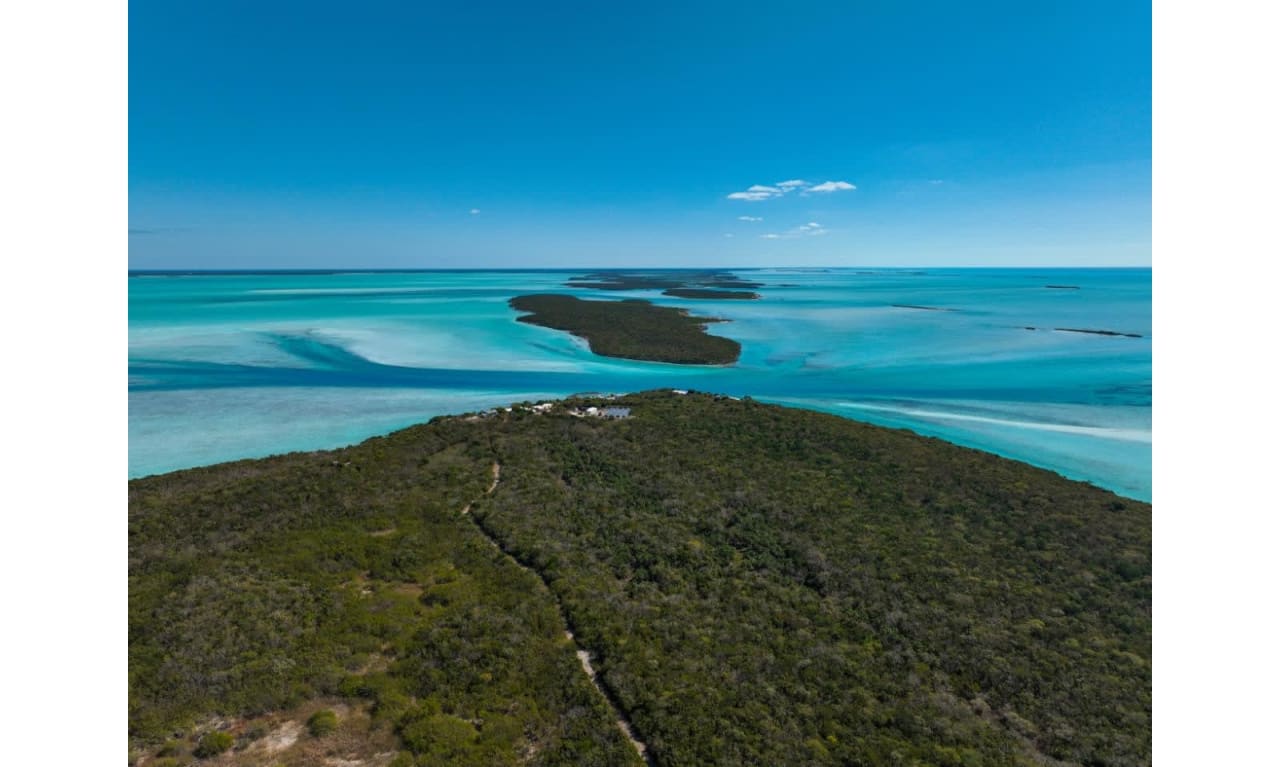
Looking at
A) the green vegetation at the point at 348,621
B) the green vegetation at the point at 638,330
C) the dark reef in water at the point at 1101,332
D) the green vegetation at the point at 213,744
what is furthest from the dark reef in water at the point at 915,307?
the green vegetation at the point at 213,744

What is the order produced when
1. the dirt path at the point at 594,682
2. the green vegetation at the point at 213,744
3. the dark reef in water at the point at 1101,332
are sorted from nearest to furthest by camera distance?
the green vegetation at the point at 213,744 → the dirt path at the point at 594,682 → the dark reef in water at the point at 1101,332

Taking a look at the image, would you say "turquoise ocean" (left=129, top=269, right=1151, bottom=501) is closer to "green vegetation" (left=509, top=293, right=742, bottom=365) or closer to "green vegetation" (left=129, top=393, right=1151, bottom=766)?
"green vegetation" (left=509, top=293, right=742, bottom=365)

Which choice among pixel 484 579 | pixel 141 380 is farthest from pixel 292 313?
pixel 484 579

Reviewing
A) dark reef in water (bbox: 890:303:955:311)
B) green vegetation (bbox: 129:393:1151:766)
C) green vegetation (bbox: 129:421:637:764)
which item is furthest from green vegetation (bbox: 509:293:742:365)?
dark reef in water (bbox: 890:303:955:311)

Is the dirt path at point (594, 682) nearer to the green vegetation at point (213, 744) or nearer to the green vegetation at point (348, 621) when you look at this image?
the green vegetation at point (348, 621)

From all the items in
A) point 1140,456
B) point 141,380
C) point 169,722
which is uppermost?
point 141,380

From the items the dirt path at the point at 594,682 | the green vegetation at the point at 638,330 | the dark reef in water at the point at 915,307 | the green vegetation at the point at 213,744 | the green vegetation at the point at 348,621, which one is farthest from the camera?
the dark reef in water at the point at 915,307
